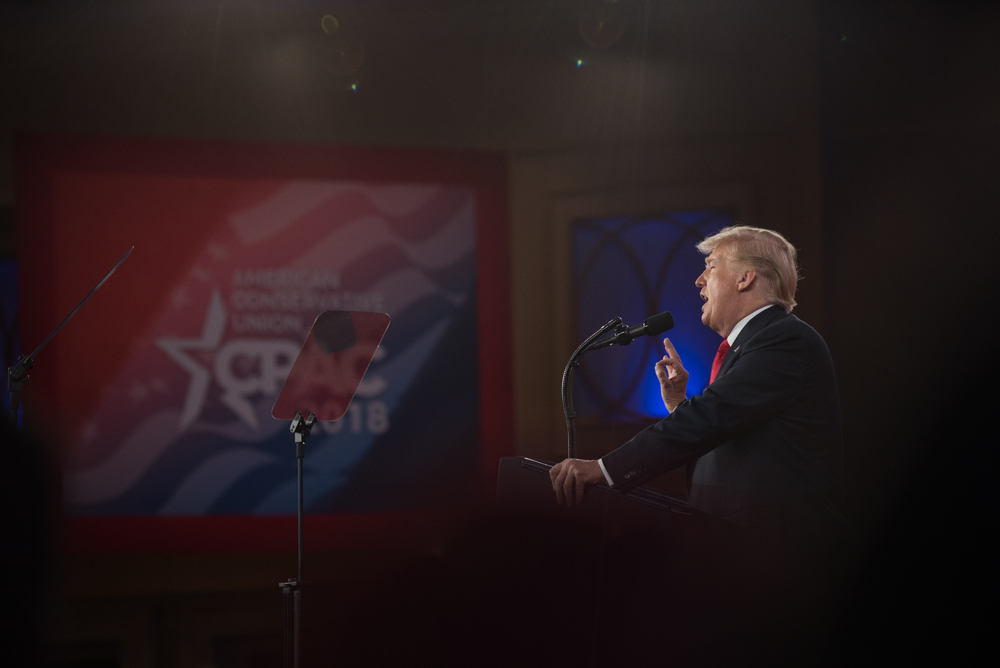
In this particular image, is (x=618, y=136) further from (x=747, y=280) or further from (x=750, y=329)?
(x=750, y=329)

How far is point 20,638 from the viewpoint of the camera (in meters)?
1.34

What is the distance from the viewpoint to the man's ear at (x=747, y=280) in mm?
1721

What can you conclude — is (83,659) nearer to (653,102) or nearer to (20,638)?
(20,638)

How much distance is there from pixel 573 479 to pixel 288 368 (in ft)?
7.38

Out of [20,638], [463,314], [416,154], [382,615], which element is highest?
[416,154]

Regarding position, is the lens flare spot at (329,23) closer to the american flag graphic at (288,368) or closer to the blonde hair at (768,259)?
the american flag graphic at (288,368)

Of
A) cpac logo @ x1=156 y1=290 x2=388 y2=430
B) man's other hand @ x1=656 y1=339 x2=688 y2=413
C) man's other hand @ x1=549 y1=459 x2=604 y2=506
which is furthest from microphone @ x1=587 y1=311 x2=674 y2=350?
cpac logo @ x1=156 y1=290 x2=388 y2=430

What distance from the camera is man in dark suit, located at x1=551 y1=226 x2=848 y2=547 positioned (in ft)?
4.80

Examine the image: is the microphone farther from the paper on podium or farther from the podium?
the paper on podium

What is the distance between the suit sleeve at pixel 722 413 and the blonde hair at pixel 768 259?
0.19 meters

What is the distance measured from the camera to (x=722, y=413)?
1.49 meters

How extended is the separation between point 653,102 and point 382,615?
2.79 metres

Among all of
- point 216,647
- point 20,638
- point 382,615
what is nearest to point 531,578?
point 20,638

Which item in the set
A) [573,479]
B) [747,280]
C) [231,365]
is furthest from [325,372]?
[231,365]
